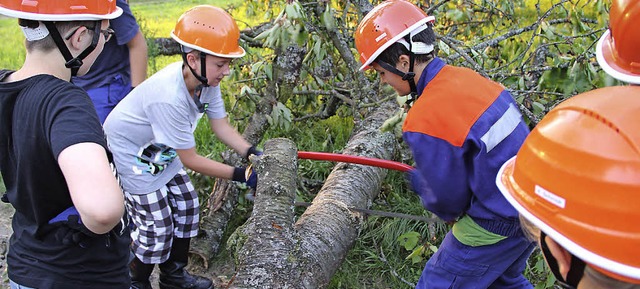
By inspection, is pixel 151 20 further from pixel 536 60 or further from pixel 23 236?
pixel 23 236

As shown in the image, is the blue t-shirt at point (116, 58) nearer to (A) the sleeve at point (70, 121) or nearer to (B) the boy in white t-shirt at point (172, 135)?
(B) the boy in white t-shirt at point (172, 135)

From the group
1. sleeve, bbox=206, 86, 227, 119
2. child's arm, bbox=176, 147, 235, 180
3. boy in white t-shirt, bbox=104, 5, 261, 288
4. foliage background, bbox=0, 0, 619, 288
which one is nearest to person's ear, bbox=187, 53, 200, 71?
boy in white t-shirt, bbox=104, 5, 261, 288

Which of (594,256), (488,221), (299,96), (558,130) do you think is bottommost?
(299,96)

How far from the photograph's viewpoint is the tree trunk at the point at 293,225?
2.31 meters

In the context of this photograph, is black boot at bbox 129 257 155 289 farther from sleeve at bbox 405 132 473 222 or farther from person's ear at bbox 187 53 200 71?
sleeve at bbox 405 132 473 222

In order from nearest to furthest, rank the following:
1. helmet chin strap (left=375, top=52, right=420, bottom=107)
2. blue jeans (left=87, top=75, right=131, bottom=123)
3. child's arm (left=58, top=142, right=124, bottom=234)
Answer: child's arm (left=58, top=142, right=124, bottom=234), helmet chin strap (left=375, top=52, right=420, bottom=107), blue jeans (left=87, top=75, right=131, bottom=123)

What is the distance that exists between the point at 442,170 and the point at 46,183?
4.53ft

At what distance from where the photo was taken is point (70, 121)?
5.28 feet

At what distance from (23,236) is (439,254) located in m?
1.61

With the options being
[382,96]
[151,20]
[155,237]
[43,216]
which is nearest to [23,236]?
[43,216]

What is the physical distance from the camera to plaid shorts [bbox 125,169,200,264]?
3.05m

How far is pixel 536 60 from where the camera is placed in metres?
3.83

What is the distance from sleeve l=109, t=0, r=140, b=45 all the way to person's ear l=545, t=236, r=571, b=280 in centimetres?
256

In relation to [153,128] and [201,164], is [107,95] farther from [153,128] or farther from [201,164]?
[201,164]
